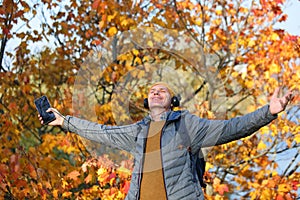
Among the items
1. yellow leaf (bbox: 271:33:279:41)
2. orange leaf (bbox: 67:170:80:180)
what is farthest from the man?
yellow leaf (bbox: 271:33:279:41)

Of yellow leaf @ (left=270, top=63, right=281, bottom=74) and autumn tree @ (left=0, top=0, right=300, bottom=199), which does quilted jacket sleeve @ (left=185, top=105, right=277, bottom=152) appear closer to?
autumn tree @ (left=0, top=0, right=300, bottom=199)

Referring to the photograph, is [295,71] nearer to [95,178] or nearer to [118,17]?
[118,17]

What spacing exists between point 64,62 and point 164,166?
379 centimetres

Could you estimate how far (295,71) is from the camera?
527 cm

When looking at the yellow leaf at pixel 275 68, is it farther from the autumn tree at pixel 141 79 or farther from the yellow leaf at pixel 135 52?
the yellow leaf at pixel 135 52

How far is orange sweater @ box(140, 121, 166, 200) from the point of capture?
2.53 m

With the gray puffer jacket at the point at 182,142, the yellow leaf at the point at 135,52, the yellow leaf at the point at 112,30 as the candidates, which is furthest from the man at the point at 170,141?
the yellow leaf at the point at 112,30

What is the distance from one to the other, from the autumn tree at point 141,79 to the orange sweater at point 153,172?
4.03 feet

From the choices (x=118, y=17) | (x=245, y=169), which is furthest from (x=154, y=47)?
(x=245, y=169)

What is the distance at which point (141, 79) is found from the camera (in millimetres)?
4250

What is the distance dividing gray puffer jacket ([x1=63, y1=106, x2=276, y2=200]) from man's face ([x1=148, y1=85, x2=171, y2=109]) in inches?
3.3

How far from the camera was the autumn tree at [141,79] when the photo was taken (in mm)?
4344

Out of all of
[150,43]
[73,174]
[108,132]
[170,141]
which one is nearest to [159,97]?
[170,141]

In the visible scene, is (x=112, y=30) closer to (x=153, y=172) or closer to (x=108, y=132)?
(x=108, y=132)
